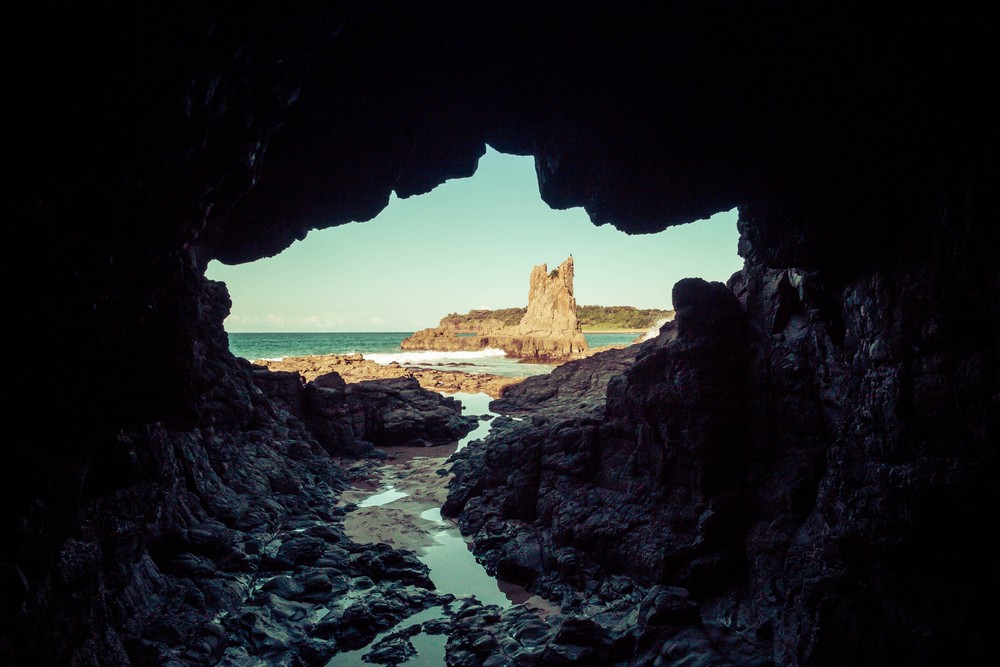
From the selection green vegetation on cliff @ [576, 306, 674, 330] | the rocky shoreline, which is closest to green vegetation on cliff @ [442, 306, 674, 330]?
green vegetation on cliff @ [576, 306, 674, 330]

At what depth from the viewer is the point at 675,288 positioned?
11.2 metres

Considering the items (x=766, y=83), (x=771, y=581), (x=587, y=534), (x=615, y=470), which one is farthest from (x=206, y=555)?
(x=766, y=83)

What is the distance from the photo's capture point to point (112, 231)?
15.3ft

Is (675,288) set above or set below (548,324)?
below

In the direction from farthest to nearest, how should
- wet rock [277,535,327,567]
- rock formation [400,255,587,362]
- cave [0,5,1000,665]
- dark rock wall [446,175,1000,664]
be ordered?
rock formation [400,255,587,362]
wet rock [277,535,327,567]
dark rock wall [446,175,1000,664]
cave [0,5,1000,665]

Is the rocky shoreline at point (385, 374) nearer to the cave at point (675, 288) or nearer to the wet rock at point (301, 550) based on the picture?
the wet rock at point (301, 550)

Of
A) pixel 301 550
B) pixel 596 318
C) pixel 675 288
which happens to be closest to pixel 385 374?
pixel 301 550

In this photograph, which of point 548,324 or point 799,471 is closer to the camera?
point 799,471

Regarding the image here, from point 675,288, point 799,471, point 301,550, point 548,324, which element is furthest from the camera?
point 548,324

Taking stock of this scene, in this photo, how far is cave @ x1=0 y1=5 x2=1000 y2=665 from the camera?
4551 millimetres

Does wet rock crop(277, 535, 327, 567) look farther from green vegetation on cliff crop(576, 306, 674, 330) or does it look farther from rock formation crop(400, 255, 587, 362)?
green vegetation on cliff crop(576, 306, 674, 330)

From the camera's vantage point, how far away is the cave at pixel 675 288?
4551 millimetres

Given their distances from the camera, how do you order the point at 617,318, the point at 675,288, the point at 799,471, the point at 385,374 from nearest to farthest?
the point at 799,471, the point at 675,288, the point at 385,374, the point at 617,318

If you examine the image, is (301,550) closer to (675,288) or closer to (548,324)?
(675,288)
